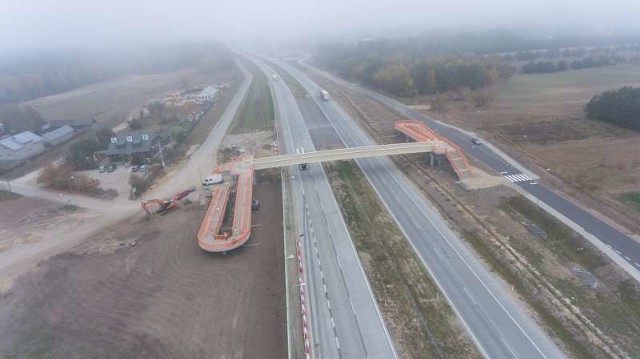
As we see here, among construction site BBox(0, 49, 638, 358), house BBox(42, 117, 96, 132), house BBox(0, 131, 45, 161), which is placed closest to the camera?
construction site BBox(0, 49, 638, 358)

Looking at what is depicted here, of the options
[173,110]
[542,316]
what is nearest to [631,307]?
[542,316]

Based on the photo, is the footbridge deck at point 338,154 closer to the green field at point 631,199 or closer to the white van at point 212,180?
the white van at point 212,180

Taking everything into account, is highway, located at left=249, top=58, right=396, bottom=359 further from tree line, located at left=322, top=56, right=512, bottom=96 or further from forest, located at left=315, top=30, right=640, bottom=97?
forest, located at left=315, top=30, right=640, bottom=97

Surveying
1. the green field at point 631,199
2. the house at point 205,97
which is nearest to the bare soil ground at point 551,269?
the green field at point 631,199

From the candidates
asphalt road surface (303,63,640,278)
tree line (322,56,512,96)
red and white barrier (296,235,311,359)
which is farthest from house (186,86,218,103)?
red and white barrier (296,235,311,359)

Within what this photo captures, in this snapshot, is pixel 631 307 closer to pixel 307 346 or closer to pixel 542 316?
pixel 542 316

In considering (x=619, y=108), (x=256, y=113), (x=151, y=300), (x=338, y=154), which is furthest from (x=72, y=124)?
(x=619, y=108)

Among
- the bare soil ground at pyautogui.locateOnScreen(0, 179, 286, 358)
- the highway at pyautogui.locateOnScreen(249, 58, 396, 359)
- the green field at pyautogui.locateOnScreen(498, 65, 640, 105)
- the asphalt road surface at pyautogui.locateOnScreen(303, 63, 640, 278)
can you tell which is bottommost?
the bare soil ground at pyautogui.locateOnScreen(0, 179, 286, 358)
